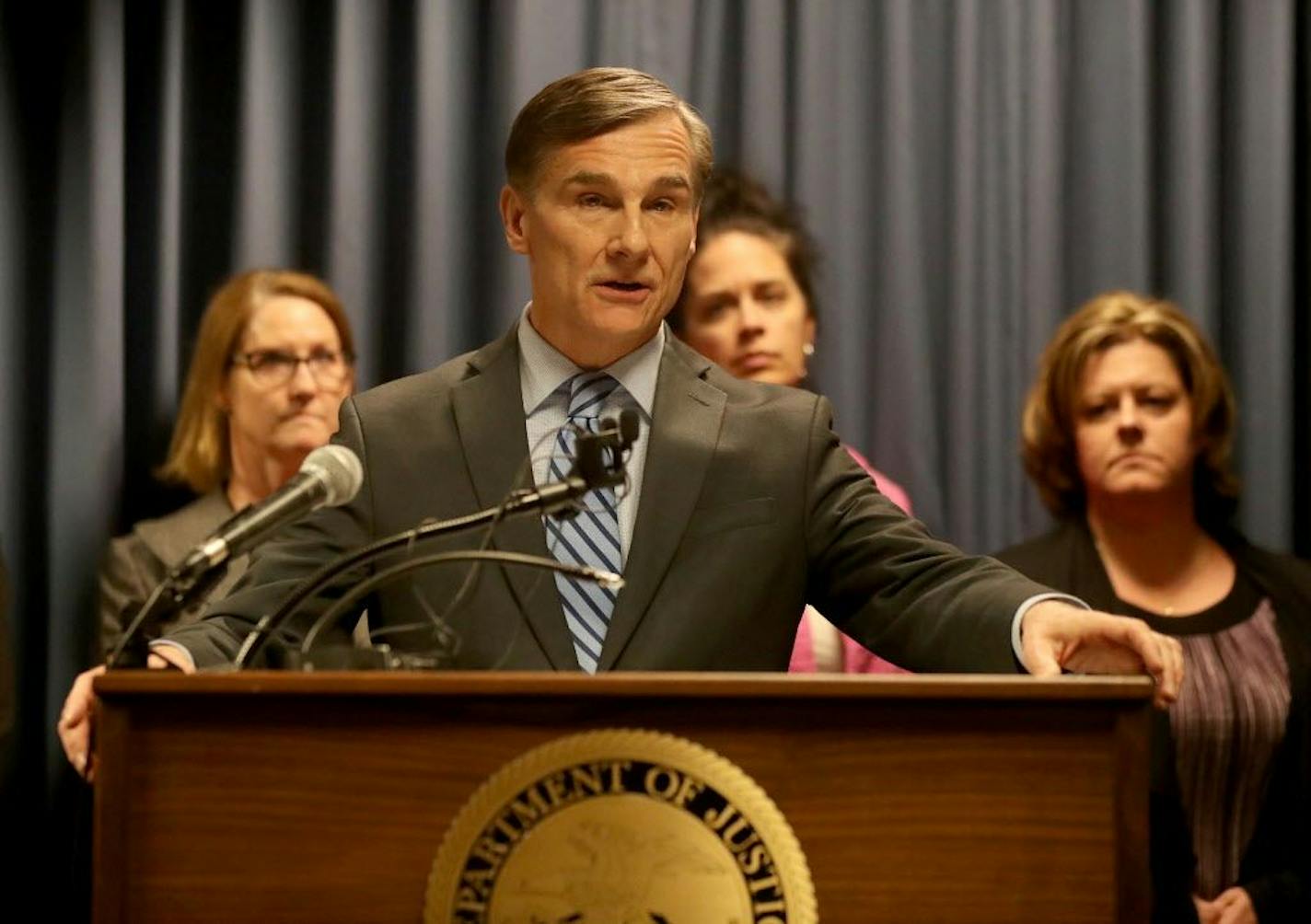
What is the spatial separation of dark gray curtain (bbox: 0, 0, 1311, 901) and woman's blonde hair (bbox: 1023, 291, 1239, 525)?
0.35 meters

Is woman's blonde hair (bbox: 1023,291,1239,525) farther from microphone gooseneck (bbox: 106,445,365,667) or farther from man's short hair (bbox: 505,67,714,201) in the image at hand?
microphone gooseneck (bbox: 106,445,365,667)

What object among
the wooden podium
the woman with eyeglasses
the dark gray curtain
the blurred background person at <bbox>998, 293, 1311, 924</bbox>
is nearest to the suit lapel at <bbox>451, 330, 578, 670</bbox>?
the wooden podium

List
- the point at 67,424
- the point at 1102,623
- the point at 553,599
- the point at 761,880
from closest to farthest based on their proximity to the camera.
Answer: the point at 761,880
the point at 1102,623
the point at 553,599
the point at 67,424

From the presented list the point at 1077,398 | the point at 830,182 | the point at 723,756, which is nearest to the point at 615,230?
the point at 723,756

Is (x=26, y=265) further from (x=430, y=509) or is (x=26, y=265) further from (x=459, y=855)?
(x=459, y=855)

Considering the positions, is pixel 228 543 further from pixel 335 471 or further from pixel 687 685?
pixel 687 685

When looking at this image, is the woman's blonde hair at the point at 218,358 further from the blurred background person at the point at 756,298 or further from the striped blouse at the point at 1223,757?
the striped blouse at the point at 1223,757

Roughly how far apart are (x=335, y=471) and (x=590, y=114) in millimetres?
627

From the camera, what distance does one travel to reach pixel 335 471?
5.41ft

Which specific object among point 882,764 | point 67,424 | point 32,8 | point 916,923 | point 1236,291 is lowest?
point 916,923

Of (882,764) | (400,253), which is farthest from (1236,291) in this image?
(882,764)

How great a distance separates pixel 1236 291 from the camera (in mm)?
3789

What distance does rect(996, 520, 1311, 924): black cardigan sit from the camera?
2.97m

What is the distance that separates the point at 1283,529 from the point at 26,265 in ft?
8.36
